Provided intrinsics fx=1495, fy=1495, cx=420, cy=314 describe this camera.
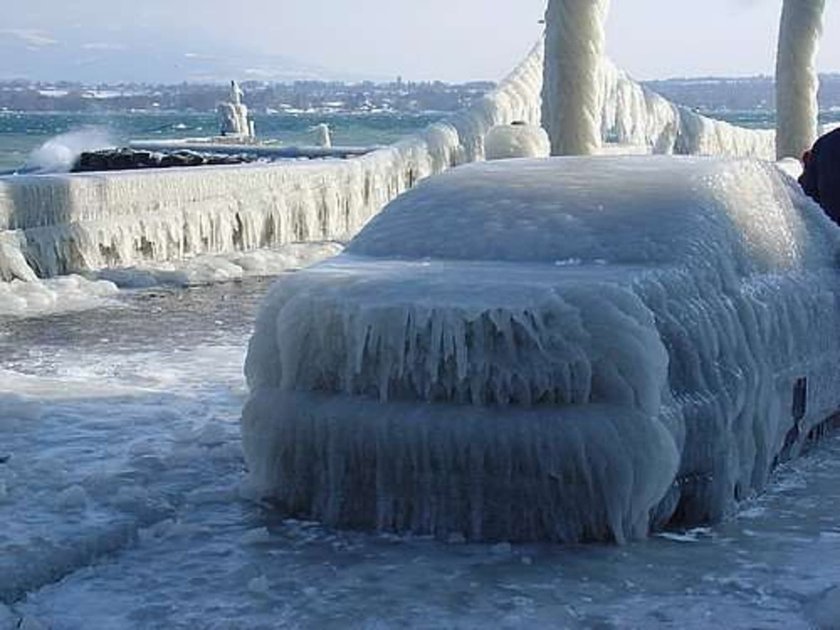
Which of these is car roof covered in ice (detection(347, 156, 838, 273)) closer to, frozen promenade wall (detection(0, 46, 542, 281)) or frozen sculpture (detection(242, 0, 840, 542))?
frozen sculpture (detection(242, 0, 840, 542))

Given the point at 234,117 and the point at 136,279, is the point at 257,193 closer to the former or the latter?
the point at 136,279

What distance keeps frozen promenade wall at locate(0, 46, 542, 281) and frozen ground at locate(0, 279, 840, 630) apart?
6.94m

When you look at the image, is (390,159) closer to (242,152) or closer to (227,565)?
(242,152)

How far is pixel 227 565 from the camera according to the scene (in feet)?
16.9

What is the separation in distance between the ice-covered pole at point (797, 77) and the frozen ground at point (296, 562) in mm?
12711

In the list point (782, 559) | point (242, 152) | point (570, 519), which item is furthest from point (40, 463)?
point (242, 152)

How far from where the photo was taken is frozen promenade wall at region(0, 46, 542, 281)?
1398cm

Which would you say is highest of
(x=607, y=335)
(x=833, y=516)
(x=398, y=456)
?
(x=607, y=335)

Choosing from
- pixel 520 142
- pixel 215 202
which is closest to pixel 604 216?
pixel 520 142

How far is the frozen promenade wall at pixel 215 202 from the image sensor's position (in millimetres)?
13984

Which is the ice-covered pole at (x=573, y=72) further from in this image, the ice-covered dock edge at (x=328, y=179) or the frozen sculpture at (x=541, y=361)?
the frozen sculpture at (x=541, y=361)

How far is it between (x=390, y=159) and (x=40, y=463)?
13917 mm

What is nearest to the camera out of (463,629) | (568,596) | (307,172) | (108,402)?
(463,629)

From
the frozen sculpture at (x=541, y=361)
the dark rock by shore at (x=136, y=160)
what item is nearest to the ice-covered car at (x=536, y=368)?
the frozen sculpture at (x=541, y=361)
